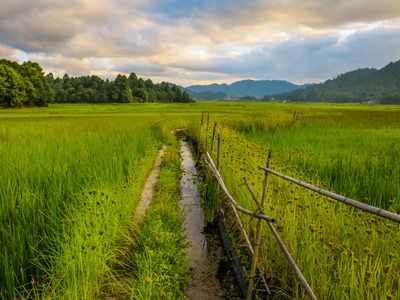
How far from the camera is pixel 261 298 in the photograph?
3670 mm

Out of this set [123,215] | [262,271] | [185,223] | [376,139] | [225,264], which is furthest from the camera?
[376,139]

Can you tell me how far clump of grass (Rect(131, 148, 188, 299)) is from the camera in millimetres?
3715

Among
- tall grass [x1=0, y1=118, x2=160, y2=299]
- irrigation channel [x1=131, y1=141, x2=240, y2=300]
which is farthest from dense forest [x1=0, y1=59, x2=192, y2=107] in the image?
tall grass [x1=0, y1=118, x2=160, y2=299]

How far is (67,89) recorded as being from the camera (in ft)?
262

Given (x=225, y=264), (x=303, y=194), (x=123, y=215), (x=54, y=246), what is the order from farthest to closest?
(x=123, y=215) → (x=225, y=264) → (x=303, y=194) → (x=54, y=246)

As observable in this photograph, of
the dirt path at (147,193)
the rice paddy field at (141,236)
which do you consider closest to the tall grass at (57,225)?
the rice paddy field at (141,236)

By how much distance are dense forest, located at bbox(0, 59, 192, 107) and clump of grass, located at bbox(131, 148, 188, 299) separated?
52.3 meters

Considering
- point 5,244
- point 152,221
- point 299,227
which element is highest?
point 299,227

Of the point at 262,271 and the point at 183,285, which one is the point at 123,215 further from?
the point at 262,271

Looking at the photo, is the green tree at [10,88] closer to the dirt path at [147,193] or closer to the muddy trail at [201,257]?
the dirt path at [147,193]

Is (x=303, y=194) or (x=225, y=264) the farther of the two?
(x=225, y=264)

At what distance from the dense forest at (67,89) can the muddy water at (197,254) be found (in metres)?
50.6

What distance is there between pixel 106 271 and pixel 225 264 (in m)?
1.81

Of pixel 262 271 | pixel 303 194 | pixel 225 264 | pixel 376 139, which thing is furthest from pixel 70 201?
pixel 376 139
